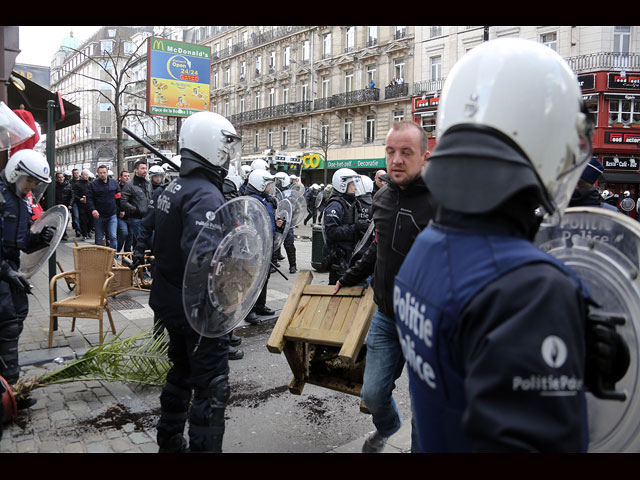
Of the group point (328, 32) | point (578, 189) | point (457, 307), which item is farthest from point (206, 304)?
point (328, 32)

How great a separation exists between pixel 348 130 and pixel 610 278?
119 feet

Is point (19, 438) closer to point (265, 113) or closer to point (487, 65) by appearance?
point (487, 65)

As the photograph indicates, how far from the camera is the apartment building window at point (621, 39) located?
80.8 feet

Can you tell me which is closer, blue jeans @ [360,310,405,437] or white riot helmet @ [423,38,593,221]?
white riot helmet @ [423,38,593,221]

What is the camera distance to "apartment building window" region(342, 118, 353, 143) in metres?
36.6

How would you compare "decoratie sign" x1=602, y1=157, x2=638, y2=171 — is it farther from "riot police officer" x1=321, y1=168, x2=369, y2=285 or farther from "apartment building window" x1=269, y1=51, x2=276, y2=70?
"apartment building window" x1=269, y1=51, x2=276, y2=70

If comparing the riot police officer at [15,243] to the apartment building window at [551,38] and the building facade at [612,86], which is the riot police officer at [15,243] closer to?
the building facade at [612,86]

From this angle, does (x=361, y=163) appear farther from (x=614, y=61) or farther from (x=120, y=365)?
(x=120, y=365)

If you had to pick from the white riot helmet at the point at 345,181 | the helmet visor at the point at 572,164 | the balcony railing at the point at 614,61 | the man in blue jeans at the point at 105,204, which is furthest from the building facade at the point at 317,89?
the helmet visor at the point at 572,164

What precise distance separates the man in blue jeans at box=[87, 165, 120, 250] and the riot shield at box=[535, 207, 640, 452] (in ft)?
32.9

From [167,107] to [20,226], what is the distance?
9.05 meters

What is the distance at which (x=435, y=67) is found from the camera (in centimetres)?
3134

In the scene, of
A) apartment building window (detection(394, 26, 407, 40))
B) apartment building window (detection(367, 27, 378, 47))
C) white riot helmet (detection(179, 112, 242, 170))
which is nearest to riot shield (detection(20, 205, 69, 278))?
white riot helmet (detection(179, 112, 242, 170))

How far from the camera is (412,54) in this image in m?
32.4
